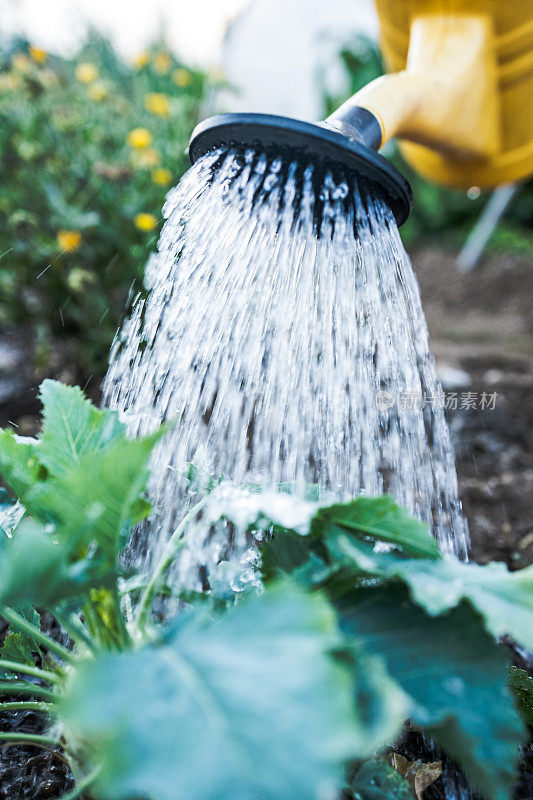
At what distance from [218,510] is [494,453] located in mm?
1337

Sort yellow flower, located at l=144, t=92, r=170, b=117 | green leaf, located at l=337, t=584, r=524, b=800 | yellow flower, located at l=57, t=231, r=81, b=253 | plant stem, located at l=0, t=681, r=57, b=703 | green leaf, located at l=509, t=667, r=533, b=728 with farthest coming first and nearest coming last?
yellow flower, located at l=144, t=92, r=170, b=117 → yellow flower, located at l=57, t=231, r=81, b=253 → green leaf, located at l=509, t=667, r=533, b=728 → plant stem, located at l=0, t=681, r=57, b=703 → green leaf, located at l=337, t=584, r=524, b=800

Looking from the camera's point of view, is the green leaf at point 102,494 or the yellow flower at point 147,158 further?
the yellow flower at point 147,158

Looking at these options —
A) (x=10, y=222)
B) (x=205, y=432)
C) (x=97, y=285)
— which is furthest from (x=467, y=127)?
(x=10, y=222)

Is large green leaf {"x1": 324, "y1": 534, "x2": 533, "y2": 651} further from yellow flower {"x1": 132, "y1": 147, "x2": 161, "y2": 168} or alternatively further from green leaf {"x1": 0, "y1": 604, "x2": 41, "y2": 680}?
yellow flower {"x1": 132, "y1": 147, "x2": 161, "y2": 168}

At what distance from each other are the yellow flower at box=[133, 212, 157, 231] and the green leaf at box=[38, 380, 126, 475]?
1.05 m

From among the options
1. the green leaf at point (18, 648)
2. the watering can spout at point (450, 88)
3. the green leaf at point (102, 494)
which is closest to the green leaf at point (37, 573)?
the green leaf at point (102, 494)

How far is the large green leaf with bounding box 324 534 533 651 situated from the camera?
499 mm

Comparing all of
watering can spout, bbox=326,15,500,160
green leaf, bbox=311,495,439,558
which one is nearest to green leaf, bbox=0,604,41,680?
green leaf, bbox=311,495,439,558

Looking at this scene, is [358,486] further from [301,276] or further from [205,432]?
[301,276]

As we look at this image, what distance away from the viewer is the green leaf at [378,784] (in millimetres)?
618

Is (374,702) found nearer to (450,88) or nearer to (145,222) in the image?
(450,88)

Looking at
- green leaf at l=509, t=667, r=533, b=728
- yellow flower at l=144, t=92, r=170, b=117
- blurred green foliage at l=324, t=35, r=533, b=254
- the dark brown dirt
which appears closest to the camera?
green leaf at l=509, t=667, r=533, b=728

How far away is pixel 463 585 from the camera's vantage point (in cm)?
54

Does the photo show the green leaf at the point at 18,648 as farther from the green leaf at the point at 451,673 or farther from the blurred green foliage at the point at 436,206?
the blurred green foliage at the point at 436,206
